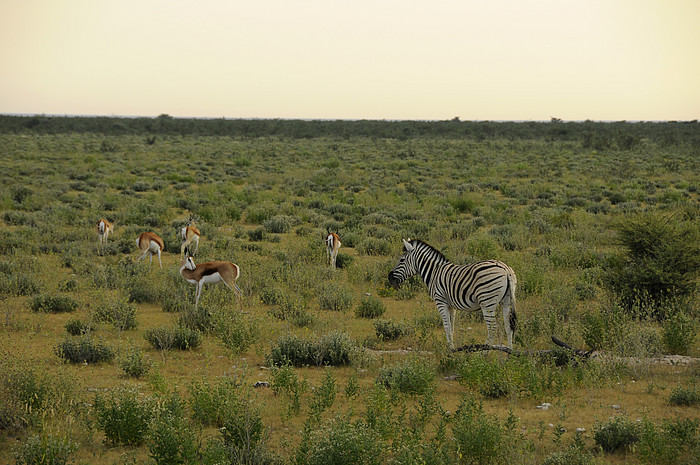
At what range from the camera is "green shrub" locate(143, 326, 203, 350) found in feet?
30.8

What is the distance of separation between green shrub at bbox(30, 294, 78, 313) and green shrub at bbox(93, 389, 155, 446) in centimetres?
605

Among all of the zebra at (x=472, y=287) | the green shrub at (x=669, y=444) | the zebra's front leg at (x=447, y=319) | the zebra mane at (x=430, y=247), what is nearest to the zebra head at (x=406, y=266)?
the zebra mane at (x=430, y=247)

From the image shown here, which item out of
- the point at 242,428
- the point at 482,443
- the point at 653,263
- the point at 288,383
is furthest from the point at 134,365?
the point at 653,263

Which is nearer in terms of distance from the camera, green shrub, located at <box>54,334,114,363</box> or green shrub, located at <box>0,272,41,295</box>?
green shrub, located at <box>54,334,114,363</box>

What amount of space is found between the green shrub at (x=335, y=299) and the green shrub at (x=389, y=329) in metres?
1.50

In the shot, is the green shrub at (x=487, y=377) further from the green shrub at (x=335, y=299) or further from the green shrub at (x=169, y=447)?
the green shrub at (x=335, y=299)

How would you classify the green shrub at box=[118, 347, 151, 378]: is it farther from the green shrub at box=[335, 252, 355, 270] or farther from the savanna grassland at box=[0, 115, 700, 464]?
the green shrub at box=[335, 252, 355, 270]

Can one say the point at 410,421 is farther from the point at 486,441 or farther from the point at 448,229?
the point at 448,229

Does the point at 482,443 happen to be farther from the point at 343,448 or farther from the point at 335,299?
the point at 335,299

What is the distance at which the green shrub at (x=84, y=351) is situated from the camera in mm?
8672

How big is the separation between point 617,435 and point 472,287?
325 cm

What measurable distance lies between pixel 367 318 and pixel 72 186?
23.4 m

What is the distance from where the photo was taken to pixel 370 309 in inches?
451

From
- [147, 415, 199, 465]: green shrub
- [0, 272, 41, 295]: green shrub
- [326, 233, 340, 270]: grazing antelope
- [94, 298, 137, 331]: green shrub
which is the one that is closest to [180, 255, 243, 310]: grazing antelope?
[94, 298, 137, 331]: green shrub
